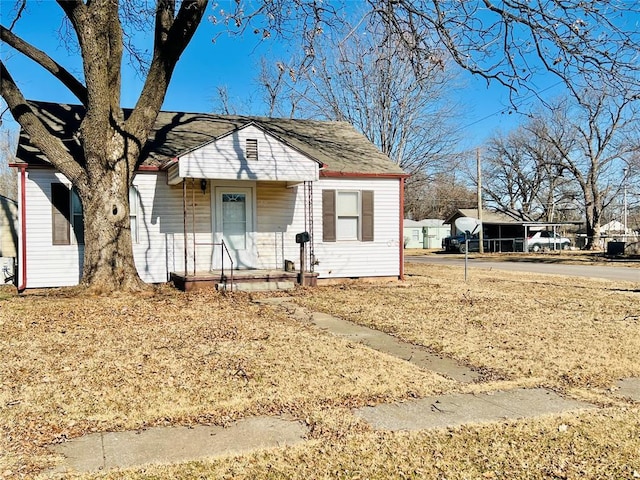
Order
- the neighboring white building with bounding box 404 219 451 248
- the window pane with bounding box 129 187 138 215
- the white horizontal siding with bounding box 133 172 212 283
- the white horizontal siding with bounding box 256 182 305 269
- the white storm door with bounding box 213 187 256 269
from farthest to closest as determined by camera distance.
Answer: the neighboring white building with bounding box 404 219 451 248 < the white horizontal siding with bounding box 256 182 305 269 < the white storm door with bounding box 213 187 256 269 < the white horizontal siding with bounding box 133 172 212 283 < the window pane with bounding box 129 187 138 215

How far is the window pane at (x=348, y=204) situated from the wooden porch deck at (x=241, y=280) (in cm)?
213

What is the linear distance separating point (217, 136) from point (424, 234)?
4426 cm

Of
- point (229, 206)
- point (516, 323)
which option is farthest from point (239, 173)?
point (516, 323)

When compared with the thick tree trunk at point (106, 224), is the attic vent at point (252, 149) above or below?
above

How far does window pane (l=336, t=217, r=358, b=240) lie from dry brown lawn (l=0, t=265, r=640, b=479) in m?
4.21

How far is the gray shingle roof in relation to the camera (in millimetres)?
12481

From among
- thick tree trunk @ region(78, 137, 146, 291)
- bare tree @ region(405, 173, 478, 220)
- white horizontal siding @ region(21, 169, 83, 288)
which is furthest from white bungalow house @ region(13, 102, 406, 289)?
bare tree @ region(405, 173, 478, 220)

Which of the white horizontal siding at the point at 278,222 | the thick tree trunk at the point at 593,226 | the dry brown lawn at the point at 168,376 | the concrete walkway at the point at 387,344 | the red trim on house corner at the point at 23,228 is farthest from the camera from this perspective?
the thick tree trunk at the point at 593,226

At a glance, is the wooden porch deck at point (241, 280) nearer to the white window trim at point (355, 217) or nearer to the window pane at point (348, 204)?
the white window trim at point (355, 217)

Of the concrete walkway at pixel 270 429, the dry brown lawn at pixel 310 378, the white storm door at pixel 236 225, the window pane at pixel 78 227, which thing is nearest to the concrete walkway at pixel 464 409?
the concrete walkway at pixel 270 429

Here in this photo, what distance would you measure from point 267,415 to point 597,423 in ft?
7.88

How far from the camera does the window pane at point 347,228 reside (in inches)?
544

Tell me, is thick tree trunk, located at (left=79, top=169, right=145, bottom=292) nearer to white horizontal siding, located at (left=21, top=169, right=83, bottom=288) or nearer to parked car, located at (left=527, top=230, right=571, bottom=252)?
white horizontal siding, located at (left=21, top=169, right=83, bottom=288)

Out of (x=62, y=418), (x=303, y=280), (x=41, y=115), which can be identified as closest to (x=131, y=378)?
(x=62, y=418)
